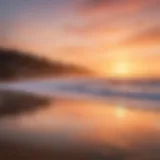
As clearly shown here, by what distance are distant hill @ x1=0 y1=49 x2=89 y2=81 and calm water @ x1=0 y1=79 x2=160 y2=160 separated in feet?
0.27

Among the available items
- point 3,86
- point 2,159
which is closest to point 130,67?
point 3,86

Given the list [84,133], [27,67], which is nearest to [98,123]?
[84,133]

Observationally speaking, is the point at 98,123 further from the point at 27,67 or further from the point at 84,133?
the point at 27,67

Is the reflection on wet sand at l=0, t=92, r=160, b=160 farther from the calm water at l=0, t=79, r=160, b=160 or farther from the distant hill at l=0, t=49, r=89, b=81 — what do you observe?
the distant hill at l=0, t=49, r=89, b=81

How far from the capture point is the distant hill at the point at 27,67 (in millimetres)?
1452

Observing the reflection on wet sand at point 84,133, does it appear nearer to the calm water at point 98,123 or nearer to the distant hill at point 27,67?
the calm water at point 98,123

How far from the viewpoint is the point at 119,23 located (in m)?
1.35

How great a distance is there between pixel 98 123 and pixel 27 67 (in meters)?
0.62

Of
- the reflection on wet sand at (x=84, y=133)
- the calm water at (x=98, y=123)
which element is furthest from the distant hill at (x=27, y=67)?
the reflection on wet sand at (x=84, y=133)

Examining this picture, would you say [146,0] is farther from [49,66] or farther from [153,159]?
[153,159]

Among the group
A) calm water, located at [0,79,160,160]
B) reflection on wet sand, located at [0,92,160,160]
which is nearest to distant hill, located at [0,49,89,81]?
calm water, located at [0,79,160,160]

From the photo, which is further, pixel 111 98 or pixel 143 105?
pixel 111 98

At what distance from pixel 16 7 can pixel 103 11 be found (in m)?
0.32

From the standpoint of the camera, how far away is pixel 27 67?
1.57 meters
